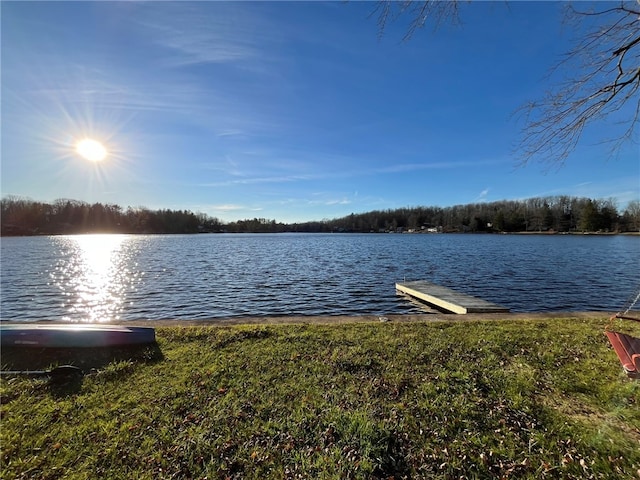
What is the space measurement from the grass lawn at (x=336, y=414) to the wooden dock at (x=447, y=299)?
4.81 m

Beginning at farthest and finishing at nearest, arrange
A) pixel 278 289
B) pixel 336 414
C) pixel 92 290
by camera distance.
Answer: pixel 92 290
pixel 278 289
pixel 336 414

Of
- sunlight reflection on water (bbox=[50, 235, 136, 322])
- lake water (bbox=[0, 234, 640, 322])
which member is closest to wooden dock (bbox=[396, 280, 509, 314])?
lake water (bbox=[0, 234, 640, 322])

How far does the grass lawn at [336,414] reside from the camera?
9.22ft

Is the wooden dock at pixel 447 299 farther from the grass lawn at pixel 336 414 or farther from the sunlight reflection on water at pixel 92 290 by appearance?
the sunlight reflection on water at pixel 92 290

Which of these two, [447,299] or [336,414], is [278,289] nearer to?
[447,299]

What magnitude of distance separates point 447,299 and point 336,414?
Result: 32.6 ft

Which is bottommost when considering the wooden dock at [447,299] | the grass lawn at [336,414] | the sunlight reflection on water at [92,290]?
the sunlight reflection on water at [92,290]

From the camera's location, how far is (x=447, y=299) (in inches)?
475

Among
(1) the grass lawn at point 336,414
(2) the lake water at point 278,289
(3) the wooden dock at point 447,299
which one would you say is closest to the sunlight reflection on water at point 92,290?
(2) the lake water at point 278,289

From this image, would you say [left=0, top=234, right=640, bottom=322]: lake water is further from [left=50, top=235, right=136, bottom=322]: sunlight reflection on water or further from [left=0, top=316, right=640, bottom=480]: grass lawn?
[left=0, top=316, right=640, bottom=480]: grass lawn

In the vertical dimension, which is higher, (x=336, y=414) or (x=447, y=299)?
(x=336, y=414)

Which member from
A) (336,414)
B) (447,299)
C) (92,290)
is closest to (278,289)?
(447,299)

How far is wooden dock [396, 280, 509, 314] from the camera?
1031 cm

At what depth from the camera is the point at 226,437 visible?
10.5ft
